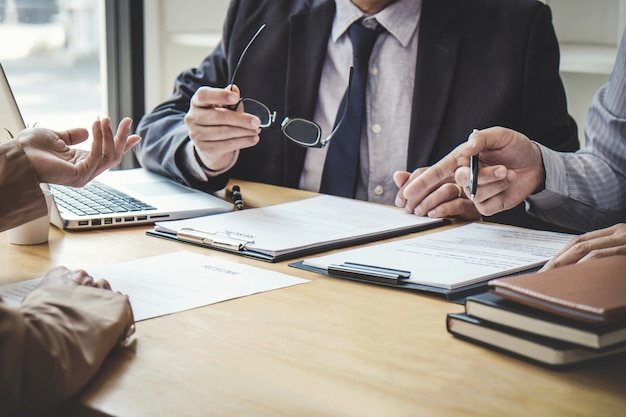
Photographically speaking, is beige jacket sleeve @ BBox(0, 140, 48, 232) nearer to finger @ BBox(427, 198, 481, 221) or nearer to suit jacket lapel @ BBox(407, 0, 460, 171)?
finger @ BBox(427, 198, 481, 221)

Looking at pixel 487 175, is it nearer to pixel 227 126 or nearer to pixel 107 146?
pixel 227 126

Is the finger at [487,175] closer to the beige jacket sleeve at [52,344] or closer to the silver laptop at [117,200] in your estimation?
the silver laptop at [117,200]

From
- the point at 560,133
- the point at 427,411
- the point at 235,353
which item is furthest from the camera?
the point at 560,133

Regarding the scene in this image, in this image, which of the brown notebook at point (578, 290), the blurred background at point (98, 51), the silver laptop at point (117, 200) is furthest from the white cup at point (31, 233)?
the blurred background at point (98, 51)

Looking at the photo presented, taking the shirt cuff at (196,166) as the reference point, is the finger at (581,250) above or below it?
above

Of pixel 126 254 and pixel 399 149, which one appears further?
pixel 399 149

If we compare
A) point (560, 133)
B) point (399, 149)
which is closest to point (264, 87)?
point (399, 149)

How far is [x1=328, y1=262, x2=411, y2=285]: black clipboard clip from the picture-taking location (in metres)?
1.09

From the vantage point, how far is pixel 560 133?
1.79 meters

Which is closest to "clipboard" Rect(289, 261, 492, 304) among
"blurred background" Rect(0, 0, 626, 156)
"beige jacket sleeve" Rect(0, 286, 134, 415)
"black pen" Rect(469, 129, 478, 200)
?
"black pen" Rect(469, 129, 478, 200)

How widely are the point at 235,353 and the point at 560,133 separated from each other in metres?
1.21

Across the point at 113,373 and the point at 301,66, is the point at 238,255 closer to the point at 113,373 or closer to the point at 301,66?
the point at 113,373

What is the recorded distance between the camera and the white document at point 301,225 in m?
1.28

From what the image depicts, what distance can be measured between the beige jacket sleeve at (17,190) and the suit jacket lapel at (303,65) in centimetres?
89
